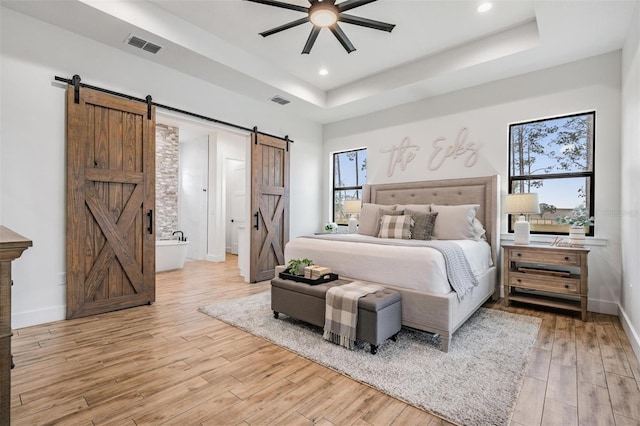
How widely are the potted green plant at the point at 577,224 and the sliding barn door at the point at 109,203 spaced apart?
485 cm

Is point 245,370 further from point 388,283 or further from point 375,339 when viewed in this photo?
point 388,283

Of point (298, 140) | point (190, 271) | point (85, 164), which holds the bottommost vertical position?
point (190, 271)

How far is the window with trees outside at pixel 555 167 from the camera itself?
12.1 ft

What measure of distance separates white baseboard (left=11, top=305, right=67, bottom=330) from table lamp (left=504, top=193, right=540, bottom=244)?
504 cm

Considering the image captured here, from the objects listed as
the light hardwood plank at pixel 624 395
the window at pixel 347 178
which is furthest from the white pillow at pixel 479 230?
the window at pixel 347 178

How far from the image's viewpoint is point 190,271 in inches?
232

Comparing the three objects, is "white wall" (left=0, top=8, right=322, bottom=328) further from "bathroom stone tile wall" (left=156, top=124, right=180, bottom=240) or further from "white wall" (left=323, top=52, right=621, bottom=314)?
"bathroom stone tile wall" (left=156, top=124, right=180, bottom=240)

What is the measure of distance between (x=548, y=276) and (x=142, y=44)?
203 inches

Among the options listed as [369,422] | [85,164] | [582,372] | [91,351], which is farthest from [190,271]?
[582,372]

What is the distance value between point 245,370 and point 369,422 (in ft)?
3.11

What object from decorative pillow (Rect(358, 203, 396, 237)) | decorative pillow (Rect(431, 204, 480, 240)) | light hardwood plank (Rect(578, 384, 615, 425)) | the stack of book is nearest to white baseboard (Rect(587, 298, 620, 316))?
decorative pillow (Rect(431, 204, 480, 240))

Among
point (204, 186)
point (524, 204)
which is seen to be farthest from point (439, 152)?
point (204, 186)

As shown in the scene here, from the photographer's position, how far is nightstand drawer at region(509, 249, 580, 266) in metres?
3.26

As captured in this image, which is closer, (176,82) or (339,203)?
(176,82)
